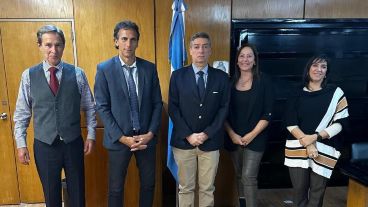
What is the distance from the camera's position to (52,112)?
2.14 meters

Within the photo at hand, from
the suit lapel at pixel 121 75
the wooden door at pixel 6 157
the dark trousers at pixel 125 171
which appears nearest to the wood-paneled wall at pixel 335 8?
the suit lapel at pixel 121 75

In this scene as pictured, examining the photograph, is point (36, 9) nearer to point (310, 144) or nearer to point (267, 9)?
point (267, 9)

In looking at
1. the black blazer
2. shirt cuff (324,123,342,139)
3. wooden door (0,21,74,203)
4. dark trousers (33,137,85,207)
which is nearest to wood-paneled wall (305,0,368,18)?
the black blazer

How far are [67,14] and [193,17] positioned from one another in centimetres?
128

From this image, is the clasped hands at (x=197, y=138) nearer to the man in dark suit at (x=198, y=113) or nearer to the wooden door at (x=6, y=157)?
the man in dark suit at (x=198, y=113)

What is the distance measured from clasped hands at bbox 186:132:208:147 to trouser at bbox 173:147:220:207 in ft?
0.30

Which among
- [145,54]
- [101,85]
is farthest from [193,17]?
[101,85]

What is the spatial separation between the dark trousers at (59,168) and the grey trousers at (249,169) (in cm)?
129

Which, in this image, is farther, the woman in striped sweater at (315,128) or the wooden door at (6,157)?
the wooden door at (6,157)

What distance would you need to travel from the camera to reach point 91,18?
Answer: 296cm

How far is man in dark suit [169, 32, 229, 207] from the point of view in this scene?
2.36m

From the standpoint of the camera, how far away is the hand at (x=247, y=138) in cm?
247

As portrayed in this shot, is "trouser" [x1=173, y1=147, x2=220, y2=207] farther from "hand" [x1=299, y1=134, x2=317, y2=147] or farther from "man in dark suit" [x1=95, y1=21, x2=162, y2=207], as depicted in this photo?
"hand" [x1=299, y1=134, x2=317, y2=147]

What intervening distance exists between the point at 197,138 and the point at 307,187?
39.4 inches
